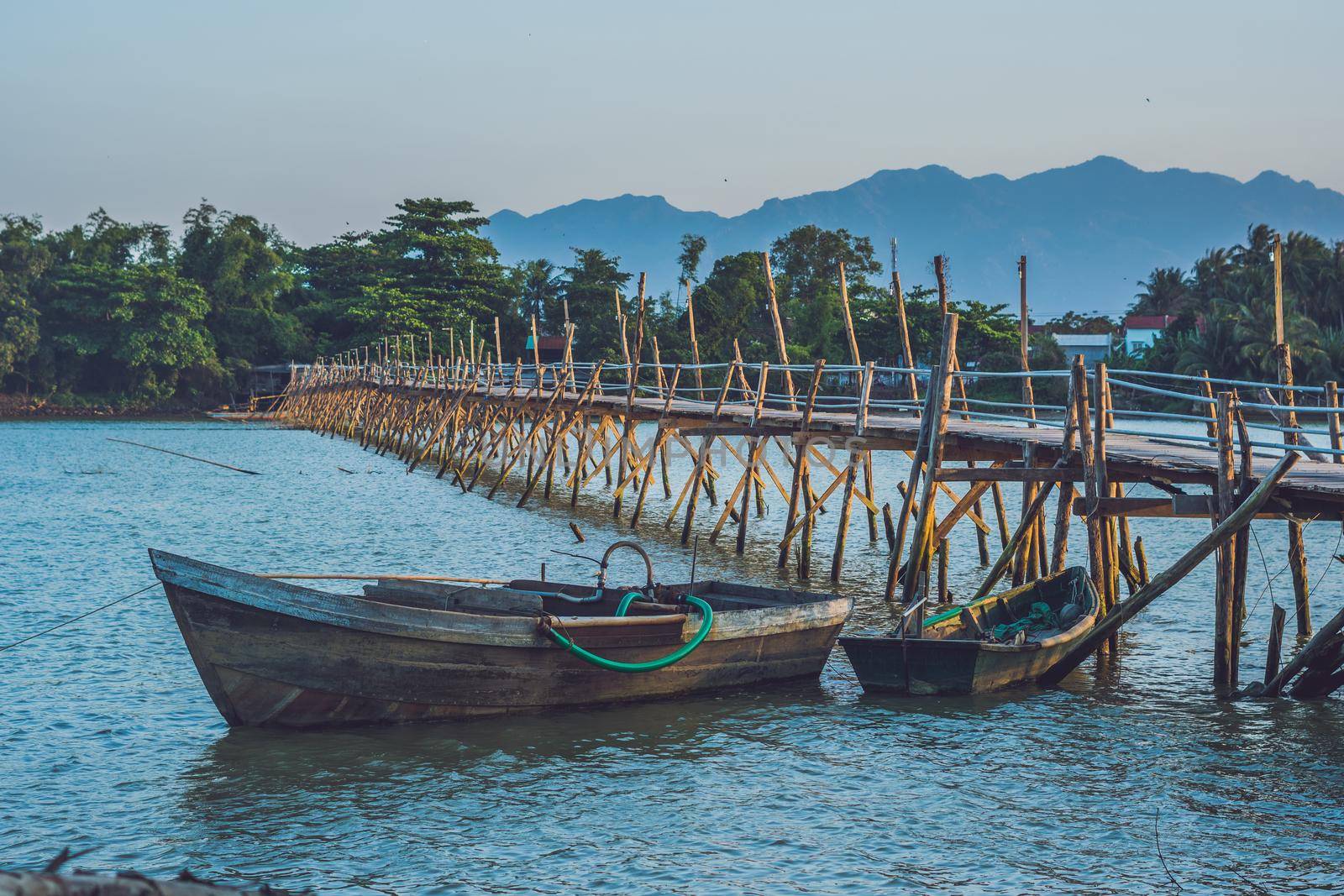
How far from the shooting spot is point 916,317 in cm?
5912

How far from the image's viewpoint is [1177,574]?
35.8 feet

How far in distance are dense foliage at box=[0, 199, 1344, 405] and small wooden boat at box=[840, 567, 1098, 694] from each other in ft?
151

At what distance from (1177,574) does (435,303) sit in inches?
2693

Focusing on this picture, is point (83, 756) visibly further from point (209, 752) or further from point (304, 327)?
point (304, 327)

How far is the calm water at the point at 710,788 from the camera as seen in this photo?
7844 millimetres

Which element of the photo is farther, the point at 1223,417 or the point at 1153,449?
the point at 1153,449

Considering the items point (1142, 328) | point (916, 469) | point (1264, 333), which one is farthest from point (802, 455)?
point (1142, 328)

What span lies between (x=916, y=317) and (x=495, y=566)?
1664 inches

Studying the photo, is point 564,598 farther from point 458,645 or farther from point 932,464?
point 932,464

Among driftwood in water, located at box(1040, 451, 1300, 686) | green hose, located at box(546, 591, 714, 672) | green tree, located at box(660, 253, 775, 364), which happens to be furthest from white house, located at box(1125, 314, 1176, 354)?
green hose, located at box(546, 591, 714, 672)

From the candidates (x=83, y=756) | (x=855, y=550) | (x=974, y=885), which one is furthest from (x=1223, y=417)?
(x=855, y=550)

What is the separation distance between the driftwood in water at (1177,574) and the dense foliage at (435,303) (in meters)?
46.5

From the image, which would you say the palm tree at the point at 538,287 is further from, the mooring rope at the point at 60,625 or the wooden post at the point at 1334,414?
the wooden post at the point at 1334,414

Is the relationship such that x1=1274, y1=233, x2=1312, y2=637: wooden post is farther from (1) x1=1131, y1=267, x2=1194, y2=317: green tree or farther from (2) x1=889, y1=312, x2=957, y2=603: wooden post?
(1) x1=1131, y1=267, x2=1194, y2=317: green tree
